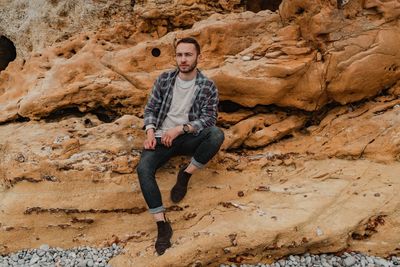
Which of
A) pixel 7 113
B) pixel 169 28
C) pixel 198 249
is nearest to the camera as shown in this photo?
pixel 198 249

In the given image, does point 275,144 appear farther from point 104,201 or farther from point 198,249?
point 104,201

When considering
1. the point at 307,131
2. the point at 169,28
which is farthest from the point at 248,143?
the point at 169,28

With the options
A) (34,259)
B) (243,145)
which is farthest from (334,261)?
(34,259)

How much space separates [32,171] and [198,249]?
2.28 meters

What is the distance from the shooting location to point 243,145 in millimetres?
5324

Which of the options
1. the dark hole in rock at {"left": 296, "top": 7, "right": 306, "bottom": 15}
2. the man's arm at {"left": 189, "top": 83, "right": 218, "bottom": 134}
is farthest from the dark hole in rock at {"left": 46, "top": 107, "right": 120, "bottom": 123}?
the dark hole in rock at {"left": 296, "top": 7, "right": 306, "bottom": 15}

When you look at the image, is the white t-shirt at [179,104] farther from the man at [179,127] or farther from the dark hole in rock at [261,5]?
the dark hole in rock at [261,5]

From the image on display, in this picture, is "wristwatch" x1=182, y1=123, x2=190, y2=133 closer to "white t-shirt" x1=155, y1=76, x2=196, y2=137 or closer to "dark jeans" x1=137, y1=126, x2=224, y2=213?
"dark jeans" x1=137, y1=126, x2=224, y2=213

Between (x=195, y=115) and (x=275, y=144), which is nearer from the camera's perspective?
(x=195, y=115)

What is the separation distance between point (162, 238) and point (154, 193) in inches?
20.2

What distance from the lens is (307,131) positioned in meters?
5.44

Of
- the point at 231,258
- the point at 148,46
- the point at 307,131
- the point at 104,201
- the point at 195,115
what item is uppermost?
the point at 148,46

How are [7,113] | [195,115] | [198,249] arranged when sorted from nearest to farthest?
[198,249]
[195,115]
[7,113]

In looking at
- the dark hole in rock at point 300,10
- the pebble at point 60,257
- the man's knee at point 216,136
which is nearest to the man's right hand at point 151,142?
the man's knee at point 216,136
